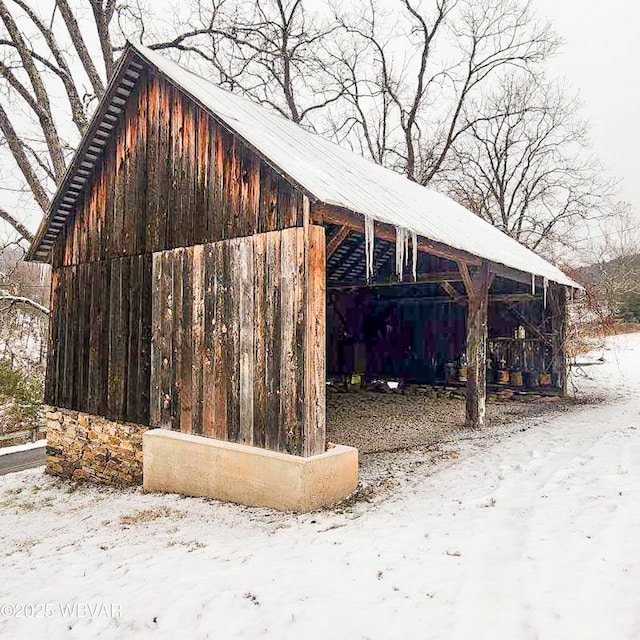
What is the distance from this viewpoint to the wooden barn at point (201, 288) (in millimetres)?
4770

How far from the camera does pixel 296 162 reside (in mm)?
5102

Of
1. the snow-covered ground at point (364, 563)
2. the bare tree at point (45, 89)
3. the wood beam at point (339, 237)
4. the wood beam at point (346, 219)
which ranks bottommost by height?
the snow-covered ground at point (364, 563)

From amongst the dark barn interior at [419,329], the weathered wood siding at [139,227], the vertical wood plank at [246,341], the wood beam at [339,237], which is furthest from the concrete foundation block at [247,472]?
the dark barn interior at [419,329]

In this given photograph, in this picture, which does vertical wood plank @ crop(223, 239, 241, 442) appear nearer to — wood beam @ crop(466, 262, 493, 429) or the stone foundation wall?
the stone foundation wall

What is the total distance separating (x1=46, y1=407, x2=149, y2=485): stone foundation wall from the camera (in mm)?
6613

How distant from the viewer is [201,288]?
563cm

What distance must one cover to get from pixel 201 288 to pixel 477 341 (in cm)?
487

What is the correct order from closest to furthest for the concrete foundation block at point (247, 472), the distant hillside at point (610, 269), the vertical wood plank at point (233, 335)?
the concrete foundation block at point (247, 472)
the vertical wood plank at point (233, 335)
the distant hillside at point (610, 269)

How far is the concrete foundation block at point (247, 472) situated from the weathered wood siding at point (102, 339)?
2.70 ft

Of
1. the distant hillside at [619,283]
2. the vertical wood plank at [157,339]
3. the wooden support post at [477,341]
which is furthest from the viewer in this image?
the distant hillside at [619,283]

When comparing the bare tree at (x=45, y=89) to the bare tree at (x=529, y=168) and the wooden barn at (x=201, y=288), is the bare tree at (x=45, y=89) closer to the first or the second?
the wooden barn at (x=201, y=288)

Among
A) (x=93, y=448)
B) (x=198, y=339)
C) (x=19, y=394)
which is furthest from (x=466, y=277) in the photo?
(x=19, y=394)

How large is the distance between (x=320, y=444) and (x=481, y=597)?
212 centimetres

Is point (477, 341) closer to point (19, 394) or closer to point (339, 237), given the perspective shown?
point (339, 237)
